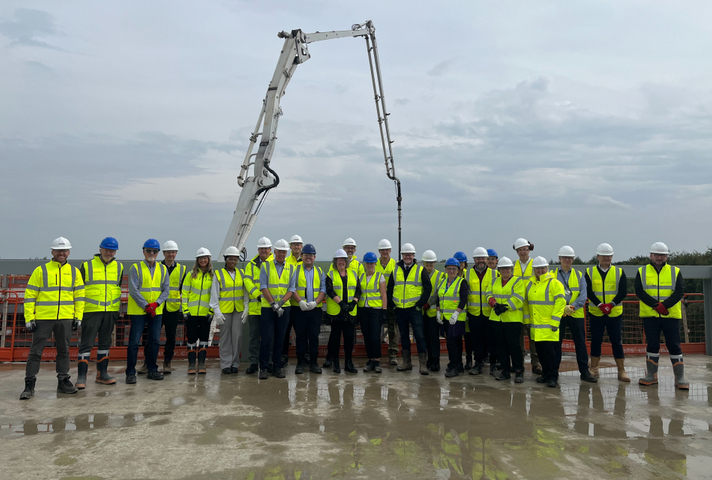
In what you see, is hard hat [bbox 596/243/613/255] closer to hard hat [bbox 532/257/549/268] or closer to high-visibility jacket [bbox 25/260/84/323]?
hard hat [bbox 532/257/549/268]

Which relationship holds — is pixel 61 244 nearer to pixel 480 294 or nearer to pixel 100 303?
pixel 100 303

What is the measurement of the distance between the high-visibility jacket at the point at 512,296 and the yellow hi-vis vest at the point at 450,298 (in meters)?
0.56

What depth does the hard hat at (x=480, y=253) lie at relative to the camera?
309 inches

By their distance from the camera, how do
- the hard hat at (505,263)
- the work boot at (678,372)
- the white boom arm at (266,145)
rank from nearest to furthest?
the work boot at (678,372) → the hard hat at (505,263) → the white boom arm at (266,145)

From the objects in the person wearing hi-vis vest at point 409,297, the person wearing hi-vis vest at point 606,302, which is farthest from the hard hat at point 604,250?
the person wearing hi-vis vest at point 409,297

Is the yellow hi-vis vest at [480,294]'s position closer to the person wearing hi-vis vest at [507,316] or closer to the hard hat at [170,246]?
the person wearing hi-vis vest at [507,316]

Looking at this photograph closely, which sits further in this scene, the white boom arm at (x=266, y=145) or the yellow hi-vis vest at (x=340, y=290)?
the white boom arm at (x=266, y=145)

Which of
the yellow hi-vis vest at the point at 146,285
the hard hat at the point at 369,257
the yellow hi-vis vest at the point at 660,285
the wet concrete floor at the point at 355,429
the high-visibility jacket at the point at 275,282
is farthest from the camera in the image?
the hard hat at the point at 369,257

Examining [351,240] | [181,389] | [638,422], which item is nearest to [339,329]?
[351,240]

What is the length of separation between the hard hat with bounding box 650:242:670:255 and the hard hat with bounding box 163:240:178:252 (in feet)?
23.8

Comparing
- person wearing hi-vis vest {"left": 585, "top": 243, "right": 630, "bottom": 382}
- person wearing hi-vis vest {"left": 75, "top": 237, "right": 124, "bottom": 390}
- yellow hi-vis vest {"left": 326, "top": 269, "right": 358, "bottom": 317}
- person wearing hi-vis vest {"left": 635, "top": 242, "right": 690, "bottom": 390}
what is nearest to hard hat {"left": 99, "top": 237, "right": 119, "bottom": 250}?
person wearing hi-vis vest {"left": 75, "top": 237, "right": 124, "bottom": 390}

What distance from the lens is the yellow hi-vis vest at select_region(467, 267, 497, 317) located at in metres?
7.53

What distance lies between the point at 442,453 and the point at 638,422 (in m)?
2.47

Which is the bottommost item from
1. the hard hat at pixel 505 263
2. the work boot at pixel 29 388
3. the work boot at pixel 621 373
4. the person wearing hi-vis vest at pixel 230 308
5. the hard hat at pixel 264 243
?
the work boot at pixel 29 388
